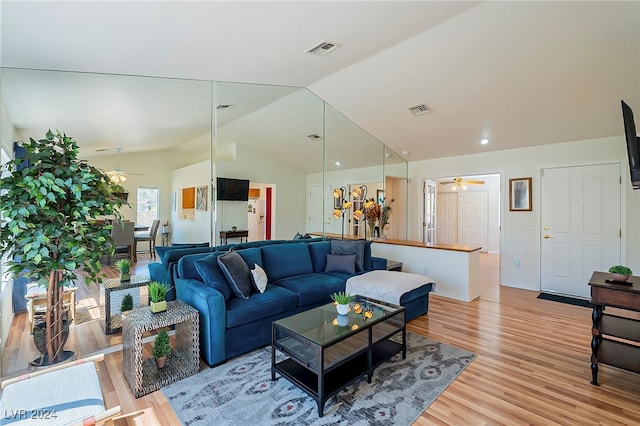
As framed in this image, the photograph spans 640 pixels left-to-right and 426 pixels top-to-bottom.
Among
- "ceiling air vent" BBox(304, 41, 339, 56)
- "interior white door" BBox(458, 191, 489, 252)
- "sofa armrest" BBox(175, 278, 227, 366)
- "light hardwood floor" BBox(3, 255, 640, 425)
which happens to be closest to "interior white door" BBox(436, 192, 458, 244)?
"interior white door" BBox(458, 191, 489, 252)

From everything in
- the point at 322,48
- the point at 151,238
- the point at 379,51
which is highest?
the point at 379,51

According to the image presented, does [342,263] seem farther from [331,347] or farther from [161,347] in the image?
[161,347]

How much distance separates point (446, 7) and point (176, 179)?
3197 millimetres

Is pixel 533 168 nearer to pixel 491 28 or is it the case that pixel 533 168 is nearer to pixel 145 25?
pixel 491 28

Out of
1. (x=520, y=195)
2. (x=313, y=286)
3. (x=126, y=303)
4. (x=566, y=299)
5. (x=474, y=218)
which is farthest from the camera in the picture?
(x=474, y=218)

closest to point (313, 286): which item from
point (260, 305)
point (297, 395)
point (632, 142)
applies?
point (260, 305)

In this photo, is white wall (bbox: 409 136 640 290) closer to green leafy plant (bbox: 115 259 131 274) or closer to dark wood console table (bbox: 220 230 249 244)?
dark wood console table (bbox: 220 230 249 244)

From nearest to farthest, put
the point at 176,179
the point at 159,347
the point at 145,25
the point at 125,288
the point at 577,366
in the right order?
the point at 145,25 < the point at 159,347 < the point at 577,366 < the point at 125,288 < the point at 176,179

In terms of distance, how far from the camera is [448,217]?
32.2ft

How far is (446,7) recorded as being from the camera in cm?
253

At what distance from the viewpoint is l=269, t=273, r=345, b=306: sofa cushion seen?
10.8 ft

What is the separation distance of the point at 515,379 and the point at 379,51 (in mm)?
3425

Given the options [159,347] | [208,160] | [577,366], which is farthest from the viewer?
[208,160]

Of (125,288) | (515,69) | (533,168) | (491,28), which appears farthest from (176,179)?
(533,168)
